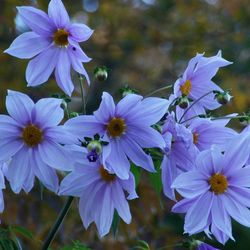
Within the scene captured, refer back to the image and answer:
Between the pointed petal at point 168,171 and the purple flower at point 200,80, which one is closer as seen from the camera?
the pointed petal at point 168,171

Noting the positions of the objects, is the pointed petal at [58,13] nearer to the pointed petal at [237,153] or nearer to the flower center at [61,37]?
the flower center at [61,37]

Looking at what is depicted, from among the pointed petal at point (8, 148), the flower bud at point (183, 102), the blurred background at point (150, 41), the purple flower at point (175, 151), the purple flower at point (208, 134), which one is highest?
the blurred background at point (150, 41)

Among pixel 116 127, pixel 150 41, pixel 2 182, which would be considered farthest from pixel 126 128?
pixel 150 41

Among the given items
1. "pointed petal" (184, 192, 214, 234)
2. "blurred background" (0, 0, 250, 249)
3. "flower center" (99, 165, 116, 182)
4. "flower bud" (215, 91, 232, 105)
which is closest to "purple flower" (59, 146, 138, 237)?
"flower center" (99, 165, 116, 182)

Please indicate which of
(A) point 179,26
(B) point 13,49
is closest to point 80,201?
(B) point 13,49

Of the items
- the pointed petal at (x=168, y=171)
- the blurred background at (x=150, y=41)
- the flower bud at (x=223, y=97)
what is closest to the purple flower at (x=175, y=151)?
the pointed petal at (x=168, y=171)

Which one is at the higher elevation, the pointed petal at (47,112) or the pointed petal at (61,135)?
the pointed petal at (47,112)

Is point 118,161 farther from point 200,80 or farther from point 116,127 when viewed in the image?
point 200,80
